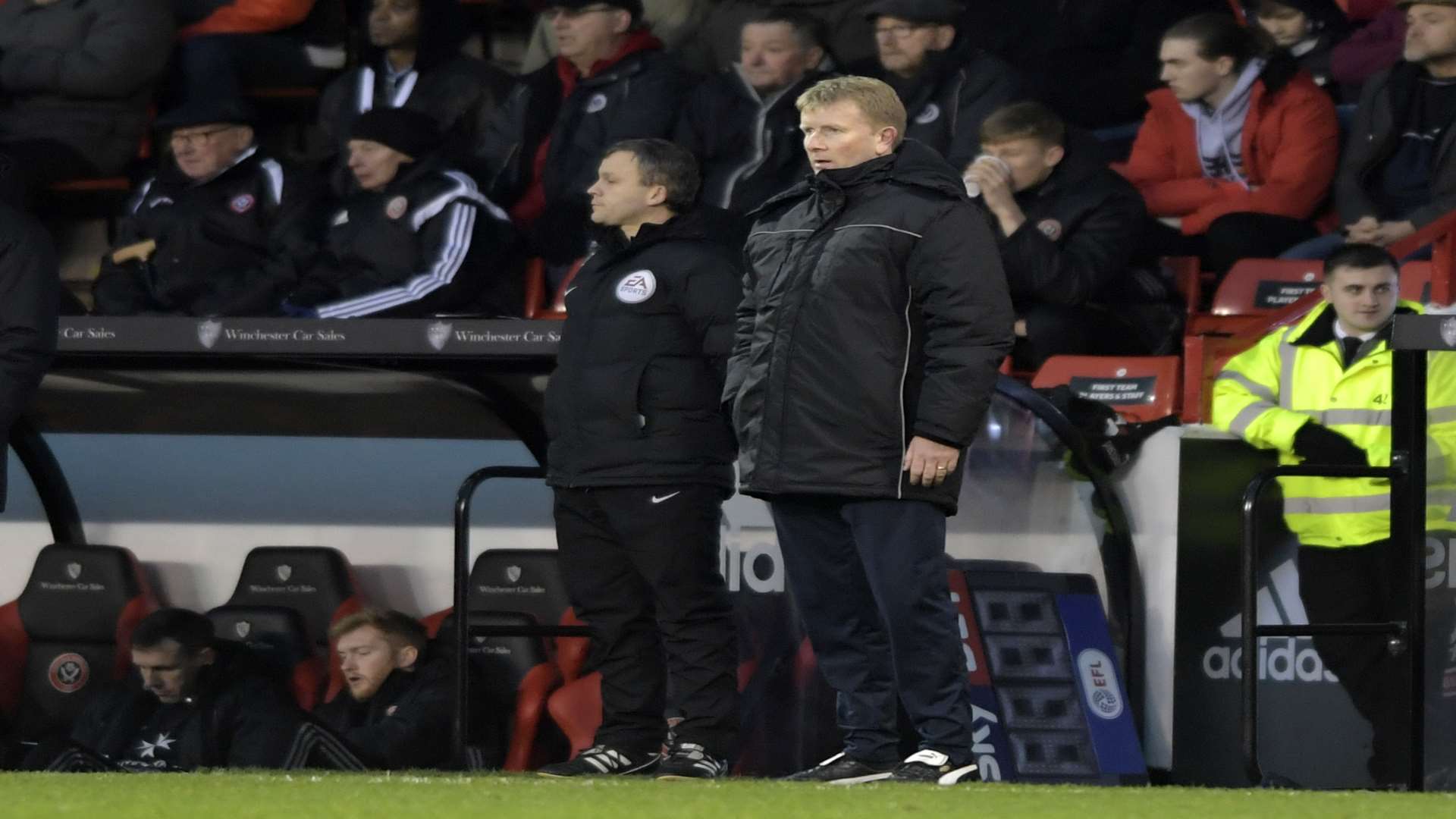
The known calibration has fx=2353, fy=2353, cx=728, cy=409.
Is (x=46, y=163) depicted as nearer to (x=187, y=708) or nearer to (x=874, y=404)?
(x=187, y=708)

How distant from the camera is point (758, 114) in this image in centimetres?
850

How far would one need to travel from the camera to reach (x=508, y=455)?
8203mm

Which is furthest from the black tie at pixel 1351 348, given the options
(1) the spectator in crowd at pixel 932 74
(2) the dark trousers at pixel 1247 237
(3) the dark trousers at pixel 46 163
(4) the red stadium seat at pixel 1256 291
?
(3) the dark trousers at pixel 46 163

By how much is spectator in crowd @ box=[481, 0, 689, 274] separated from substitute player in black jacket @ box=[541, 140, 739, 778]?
261 centimetres

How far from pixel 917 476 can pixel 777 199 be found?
79 cm

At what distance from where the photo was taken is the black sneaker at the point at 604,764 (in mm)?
5668

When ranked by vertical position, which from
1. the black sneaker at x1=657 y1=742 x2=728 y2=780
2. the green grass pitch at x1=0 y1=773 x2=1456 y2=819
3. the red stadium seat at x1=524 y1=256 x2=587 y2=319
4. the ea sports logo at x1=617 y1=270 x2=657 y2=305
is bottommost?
the black sneaker at x1=657 y1=742 x2=728 y2=780

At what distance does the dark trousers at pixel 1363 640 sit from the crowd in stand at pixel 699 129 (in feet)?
4.03

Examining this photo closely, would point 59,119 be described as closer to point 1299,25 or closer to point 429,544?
point 429,544

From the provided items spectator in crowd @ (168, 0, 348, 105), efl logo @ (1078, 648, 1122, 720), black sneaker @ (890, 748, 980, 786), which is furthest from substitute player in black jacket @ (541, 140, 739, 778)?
spectator in crowd @ (168, 0, 348, 105)

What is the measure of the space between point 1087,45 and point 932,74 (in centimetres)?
138

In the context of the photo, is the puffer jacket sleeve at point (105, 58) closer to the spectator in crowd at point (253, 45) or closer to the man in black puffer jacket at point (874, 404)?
the spectator in crowd at point (253, 45)

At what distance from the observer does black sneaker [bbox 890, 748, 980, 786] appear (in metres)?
4.99

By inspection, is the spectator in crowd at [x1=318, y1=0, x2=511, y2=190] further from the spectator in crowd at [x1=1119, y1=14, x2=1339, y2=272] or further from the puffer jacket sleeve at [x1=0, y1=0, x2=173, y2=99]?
the spectator in crowd at [x1=1119, y1=14, x2=1339, y2=272]
